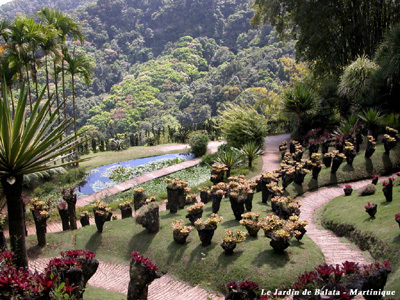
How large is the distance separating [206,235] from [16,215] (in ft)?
10.4

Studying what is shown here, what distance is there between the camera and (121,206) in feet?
27.5

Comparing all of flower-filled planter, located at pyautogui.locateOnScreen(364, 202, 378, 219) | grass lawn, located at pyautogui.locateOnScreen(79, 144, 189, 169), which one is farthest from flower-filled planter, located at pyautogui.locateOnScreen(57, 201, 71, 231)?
grass lawn, located at pyautogui.locateOnScreen(79, 144, 189, 169)

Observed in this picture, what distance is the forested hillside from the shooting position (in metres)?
50.8

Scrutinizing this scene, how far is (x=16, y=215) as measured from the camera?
4.04m

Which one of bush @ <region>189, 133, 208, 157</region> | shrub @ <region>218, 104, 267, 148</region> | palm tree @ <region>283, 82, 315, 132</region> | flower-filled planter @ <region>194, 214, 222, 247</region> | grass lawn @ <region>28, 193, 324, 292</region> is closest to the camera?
grass lawn @ <region>28, 193, 324, 292</region>

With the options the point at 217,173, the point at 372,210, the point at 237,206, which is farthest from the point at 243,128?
the point at 372,210

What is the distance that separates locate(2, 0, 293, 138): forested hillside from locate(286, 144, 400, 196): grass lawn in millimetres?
12864

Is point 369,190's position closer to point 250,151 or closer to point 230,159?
point 230,159

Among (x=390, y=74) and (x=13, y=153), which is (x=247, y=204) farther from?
(x=390, y=74)

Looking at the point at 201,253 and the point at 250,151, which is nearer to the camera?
the point at 201,253

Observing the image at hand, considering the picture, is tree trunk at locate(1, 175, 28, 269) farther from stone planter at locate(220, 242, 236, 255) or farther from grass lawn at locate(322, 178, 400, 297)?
grass lawn at locate(322, 178, 400, 297)

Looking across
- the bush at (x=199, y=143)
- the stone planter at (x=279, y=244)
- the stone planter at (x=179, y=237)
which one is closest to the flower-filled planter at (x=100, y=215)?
the stone planter at (x=179, y=237)

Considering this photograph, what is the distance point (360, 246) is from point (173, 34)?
9410cm

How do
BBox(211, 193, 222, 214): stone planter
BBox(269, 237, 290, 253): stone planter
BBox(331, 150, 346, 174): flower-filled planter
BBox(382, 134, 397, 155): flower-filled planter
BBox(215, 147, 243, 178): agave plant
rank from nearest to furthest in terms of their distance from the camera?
1. BBox(269, 237, 290, 253): stone planter
2. BBox(211, 193, 222, 214): stone planter
3. BBox(331, 150, 346, 174): flower-filled planter
4. BBox(382, 134, 397, 155): flower-filled planter
5. BBox(215, 147, 243, 178): agave plant
